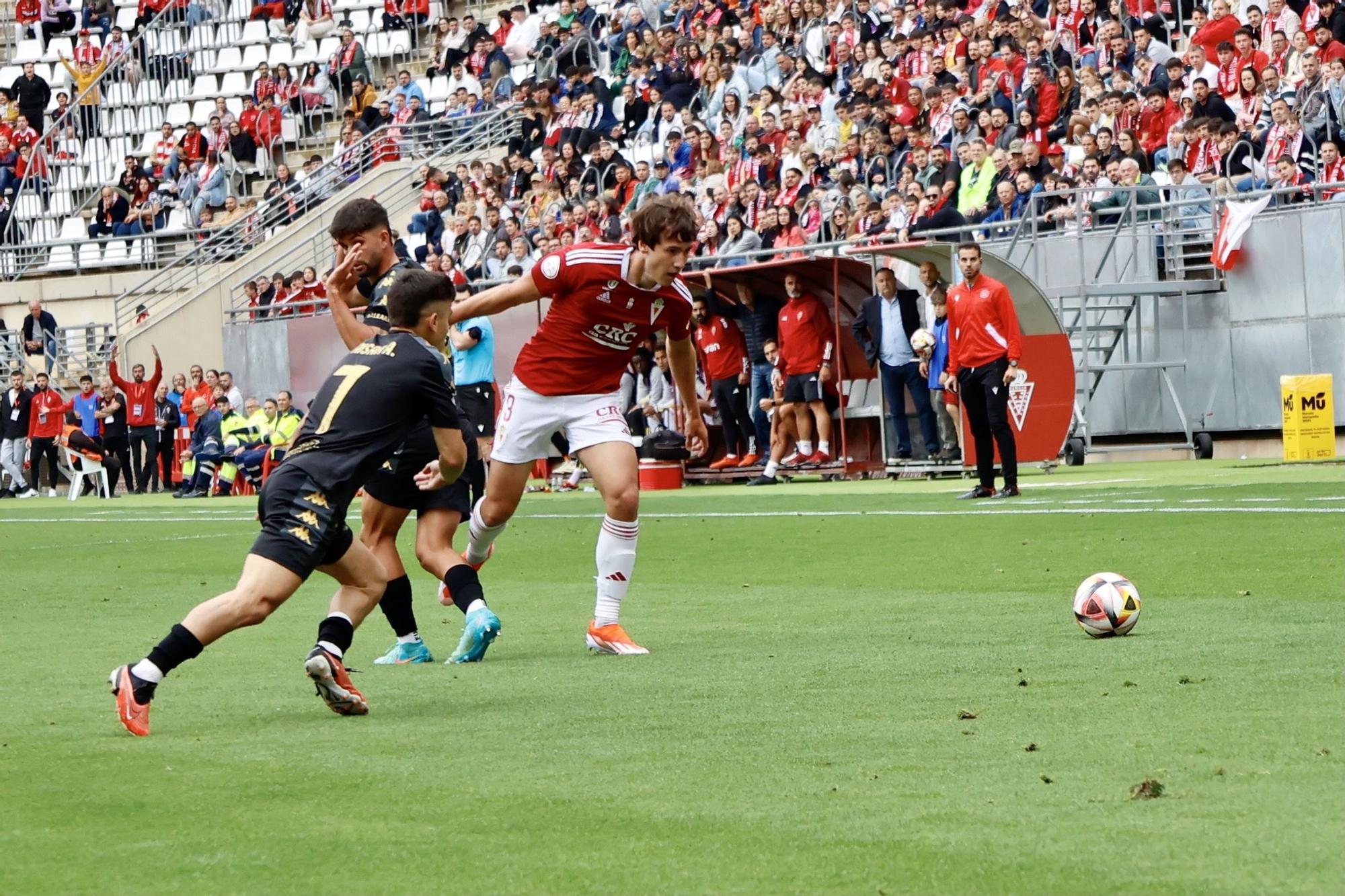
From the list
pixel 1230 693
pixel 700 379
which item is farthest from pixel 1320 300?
pixel 1230 693

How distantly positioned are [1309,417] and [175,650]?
55.9 feet

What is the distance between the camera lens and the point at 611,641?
870cm

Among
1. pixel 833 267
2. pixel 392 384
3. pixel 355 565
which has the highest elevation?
pixel 833 267

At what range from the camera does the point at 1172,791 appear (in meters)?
4.72

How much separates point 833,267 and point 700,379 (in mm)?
4046

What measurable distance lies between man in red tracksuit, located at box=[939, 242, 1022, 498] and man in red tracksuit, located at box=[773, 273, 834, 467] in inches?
284

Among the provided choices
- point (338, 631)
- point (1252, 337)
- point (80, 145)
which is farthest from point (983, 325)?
point (80, 145)

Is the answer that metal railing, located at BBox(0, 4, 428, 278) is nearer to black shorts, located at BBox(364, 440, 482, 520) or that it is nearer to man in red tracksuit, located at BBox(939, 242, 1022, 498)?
man in red tracksuit, located at BBox(939, 242, 1022, 498)

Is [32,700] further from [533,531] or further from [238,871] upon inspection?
[533,531]

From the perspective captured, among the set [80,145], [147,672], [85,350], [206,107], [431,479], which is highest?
[206,107]

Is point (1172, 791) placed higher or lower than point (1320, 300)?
lower

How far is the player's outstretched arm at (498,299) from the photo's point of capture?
8375 millimetres

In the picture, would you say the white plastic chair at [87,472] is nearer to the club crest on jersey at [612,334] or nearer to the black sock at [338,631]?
the club crest on jersey at [612,334]

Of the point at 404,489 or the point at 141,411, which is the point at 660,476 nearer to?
the point at 141,411
